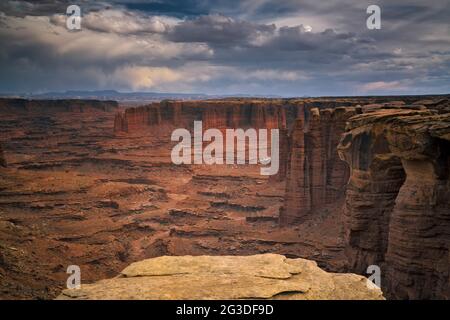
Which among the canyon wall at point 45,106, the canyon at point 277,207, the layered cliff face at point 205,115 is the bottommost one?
the canyon at point 277,207

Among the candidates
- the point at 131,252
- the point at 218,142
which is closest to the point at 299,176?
the point at 131,252

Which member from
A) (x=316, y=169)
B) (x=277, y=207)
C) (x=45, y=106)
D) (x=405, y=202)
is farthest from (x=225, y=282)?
(x=45, y=106)

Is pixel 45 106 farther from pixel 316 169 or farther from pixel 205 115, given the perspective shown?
pixel 316 169

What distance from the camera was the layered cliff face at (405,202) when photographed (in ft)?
65.6

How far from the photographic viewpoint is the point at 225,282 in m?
12.2

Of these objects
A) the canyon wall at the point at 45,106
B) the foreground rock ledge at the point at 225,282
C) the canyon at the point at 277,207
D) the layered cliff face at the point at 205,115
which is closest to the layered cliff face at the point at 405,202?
the canyon at the point at 277,207

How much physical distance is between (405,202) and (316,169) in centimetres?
2059

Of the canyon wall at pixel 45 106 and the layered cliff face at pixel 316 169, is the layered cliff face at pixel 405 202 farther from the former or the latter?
the canyon wall at pixel 45 106

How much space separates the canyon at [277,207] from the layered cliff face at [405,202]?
5 centimetres

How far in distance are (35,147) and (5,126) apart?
35.8 m

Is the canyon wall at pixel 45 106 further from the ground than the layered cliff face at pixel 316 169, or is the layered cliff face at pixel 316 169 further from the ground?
the canyon wall at pixel 45 106

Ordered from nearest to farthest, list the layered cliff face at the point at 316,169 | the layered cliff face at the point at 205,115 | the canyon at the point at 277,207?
the canyon at the point at 277,207, the layered cliff face at the point at 316,169, the layered cliff face at the point at 205,115

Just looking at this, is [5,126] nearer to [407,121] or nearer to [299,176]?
[299,176]

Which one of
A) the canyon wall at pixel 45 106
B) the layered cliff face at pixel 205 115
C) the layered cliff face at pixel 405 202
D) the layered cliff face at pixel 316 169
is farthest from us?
the canyon wall at pixel 45 106
